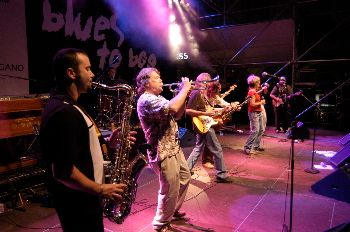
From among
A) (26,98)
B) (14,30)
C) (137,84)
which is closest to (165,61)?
(14,30)

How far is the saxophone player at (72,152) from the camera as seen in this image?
2.11 metres

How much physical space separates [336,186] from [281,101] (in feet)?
21.5

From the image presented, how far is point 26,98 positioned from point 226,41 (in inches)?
443

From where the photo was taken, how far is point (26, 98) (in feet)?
19.8

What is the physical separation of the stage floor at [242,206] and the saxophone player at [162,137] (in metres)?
0.68

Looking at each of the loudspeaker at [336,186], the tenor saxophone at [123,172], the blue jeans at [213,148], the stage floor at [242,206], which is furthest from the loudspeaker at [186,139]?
the tenor saxophone at [123,172]

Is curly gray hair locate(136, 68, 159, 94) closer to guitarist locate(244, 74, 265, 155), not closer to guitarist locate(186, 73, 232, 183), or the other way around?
guitarist locate(186, 73, 232, 183)

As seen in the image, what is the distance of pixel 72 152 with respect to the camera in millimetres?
2102

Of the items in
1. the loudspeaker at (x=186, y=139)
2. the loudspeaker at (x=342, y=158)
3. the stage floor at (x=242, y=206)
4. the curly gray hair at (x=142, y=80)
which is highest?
the curly gray hair at (x=142, y=80)

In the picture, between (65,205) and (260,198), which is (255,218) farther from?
(65,205)

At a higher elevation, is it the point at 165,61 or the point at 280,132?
the point at 165,61

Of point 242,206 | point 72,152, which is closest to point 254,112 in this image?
point 242,206

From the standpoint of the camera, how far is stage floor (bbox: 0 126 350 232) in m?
4.65

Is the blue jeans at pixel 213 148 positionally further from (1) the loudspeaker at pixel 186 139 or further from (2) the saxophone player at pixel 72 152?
(2) the saxophone player at pixel 72 152
